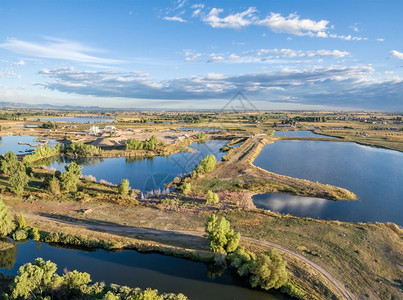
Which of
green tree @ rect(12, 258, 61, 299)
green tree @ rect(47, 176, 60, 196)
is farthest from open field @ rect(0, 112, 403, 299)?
green tree @ rect(12, 258, 61, 299)

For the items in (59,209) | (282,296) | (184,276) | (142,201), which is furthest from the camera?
(142,201)

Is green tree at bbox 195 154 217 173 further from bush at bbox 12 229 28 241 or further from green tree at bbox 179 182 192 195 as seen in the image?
bush at bbox 12 229 28 241

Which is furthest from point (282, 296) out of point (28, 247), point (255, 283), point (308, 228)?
point (28, 247)

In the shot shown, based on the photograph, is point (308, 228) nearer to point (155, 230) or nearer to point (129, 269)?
point (155, 230)

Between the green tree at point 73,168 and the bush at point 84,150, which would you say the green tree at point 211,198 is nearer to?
the green tree at point 73,168

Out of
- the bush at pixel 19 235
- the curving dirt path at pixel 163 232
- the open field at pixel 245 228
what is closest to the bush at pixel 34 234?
the bush at pixel 19 235

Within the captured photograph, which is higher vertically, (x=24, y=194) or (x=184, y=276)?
(x=24, y=194)
